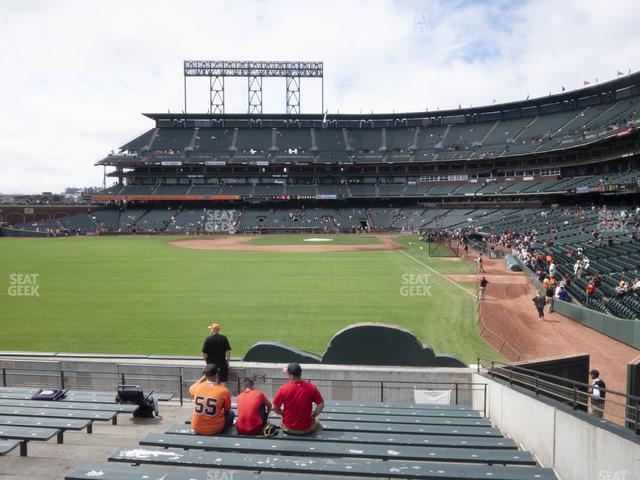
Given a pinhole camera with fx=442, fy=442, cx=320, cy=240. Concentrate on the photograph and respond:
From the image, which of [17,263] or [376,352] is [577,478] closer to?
[376,352]

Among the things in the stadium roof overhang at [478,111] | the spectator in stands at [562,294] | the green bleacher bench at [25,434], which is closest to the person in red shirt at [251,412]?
the green bleacher bench at [25,434]

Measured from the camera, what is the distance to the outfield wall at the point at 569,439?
5.41 m

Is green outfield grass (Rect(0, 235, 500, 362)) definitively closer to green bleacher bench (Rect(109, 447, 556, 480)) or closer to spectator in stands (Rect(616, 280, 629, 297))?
spectator in stands (Rect(616, 280, 629, 297))

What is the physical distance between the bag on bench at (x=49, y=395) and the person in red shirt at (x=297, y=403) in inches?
215

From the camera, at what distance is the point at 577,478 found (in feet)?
20.1

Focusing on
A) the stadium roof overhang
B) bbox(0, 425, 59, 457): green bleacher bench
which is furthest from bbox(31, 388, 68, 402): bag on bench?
the stadium roof overhang

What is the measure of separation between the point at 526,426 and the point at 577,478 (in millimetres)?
1514

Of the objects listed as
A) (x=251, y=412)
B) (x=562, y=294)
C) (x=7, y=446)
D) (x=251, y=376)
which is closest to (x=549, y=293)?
(x=562, y=294)

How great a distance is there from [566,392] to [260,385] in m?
6.88

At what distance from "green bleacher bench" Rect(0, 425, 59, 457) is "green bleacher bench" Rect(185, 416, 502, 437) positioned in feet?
10.9

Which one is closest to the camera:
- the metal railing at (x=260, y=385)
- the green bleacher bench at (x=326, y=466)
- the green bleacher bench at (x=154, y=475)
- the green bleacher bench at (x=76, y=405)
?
the green bleacher bench at (x=154, y=475)

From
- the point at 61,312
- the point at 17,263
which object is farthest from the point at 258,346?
the point at 17,263

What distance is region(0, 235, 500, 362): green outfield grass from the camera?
16922mm

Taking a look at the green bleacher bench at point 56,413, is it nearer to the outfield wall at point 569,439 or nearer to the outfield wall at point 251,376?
the outfield wall at point 251,376
